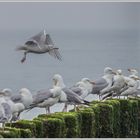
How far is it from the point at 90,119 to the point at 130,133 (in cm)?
45

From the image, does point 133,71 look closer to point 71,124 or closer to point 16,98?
point 71,124

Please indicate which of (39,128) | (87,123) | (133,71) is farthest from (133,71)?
Answer: (39,128)

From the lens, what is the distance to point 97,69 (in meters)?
9.31

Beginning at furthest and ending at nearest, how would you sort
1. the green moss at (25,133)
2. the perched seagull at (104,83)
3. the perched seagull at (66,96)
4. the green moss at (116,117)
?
the green moss at (116,117) → the perched seagull at (104,83) → the perched seagull at (66,96) → the green moss at (25,133)

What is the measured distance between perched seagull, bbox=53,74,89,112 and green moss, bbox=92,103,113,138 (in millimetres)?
254

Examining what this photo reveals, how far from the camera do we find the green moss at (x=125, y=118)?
32.3ft

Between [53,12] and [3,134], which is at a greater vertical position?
[53,12]

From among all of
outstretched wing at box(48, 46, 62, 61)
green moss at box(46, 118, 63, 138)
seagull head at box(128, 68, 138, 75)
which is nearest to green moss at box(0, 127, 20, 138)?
green moss at box(46, 118, 63, 138)

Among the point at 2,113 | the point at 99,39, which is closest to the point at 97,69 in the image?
the point at 99,39

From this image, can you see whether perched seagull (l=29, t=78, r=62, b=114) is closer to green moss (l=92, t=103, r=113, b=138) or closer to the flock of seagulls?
the flock of seagulls

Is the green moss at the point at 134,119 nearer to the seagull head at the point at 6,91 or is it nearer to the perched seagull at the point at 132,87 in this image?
the perched seagull at the point at 132,87

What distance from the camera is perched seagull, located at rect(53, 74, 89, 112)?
9.22 m

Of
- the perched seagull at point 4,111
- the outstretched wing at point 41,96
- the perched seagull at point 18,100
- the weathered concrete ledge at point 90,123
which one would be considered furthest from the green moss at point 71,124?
the perched seagull at point 4,111

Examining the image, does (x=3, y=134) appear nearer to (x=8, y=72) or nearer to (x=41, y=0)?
(x=8, y=72)
